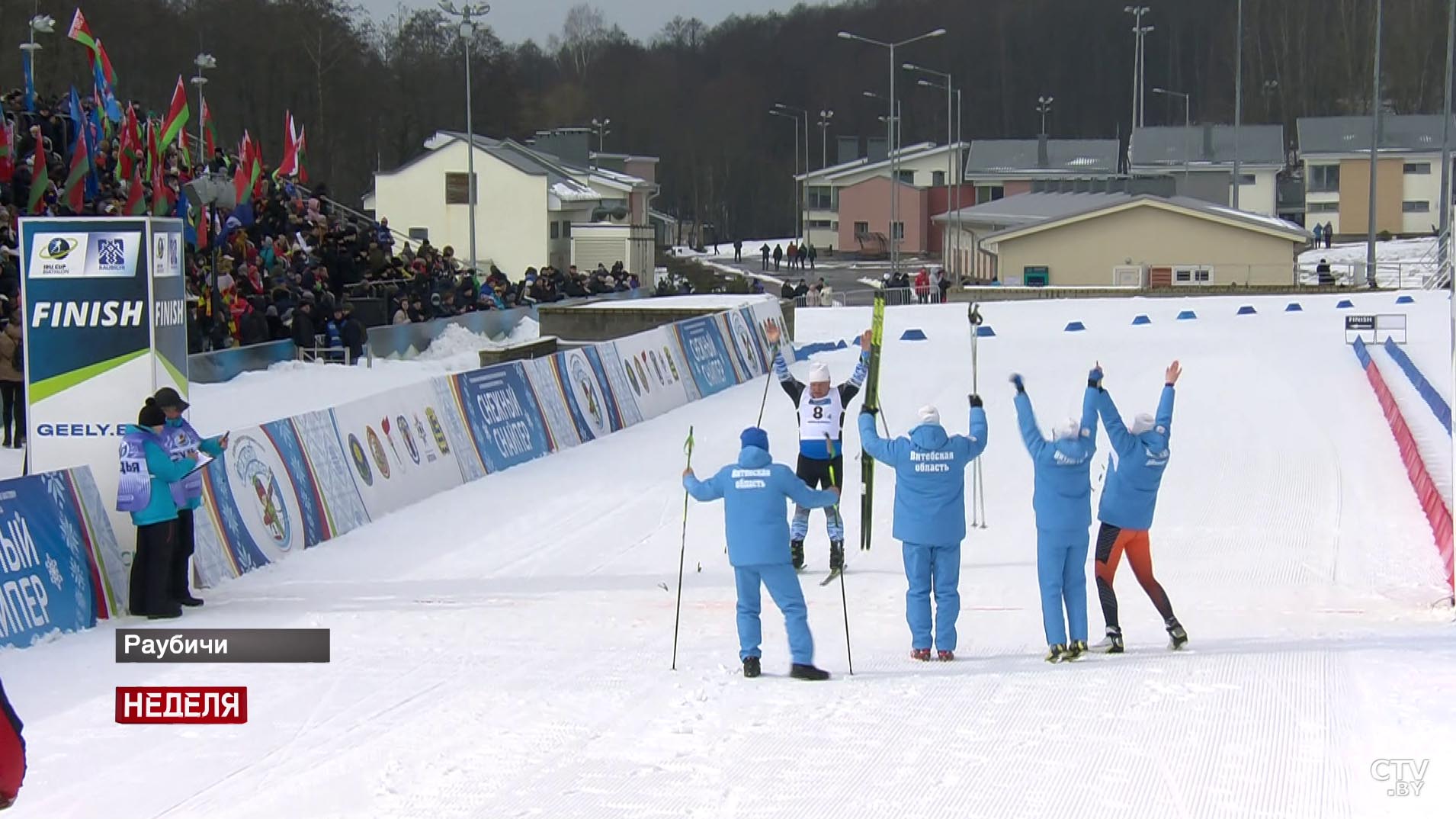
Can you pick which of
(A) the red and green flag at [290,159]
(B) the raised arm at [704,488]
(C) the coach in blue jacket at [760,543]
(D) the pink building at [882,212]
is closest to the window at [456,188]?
(A) the red and green flag at [290,159]

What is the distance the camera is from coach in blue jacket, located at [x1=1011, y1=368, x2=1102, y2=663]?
34.0 ft

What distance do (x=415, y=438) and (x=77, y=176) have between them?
11839 mm

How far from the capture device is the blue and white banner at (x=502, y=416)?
19.4m

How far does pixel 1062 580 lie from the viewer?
10.4 m

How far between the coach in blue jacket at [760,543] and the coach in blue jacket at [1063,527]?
152 cm

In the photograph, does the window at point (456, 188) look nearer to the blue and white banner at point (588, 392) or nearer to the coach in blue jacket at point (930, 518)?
the blue and white banner at point (588, 392)

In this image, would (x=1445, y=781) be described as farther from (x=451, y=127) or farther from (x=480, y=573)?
(x=451, y=127)

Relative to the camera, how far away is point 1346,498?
1706 centimetres

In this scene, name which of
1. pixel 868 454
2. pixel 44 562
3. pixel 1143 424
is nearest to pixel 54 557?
pixel 44 562

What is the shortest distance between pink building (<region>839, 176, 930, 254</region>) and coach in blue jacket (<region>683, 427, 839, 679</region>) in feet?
301

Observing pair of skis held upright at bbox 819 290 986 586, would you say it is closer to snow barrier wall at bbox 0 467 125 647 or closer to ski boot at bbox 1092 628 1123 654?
ski boot at bbox 1092 628 1123 654

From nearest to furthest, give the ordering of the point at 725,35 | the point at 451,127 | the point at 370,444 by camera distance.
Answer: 1. the point at 370,444
2. the point at 451,127
3. the point at 725,35

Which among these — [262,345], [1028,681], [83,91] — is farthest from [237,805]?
[83,91]

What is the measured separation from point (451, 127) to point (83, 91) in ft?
121
